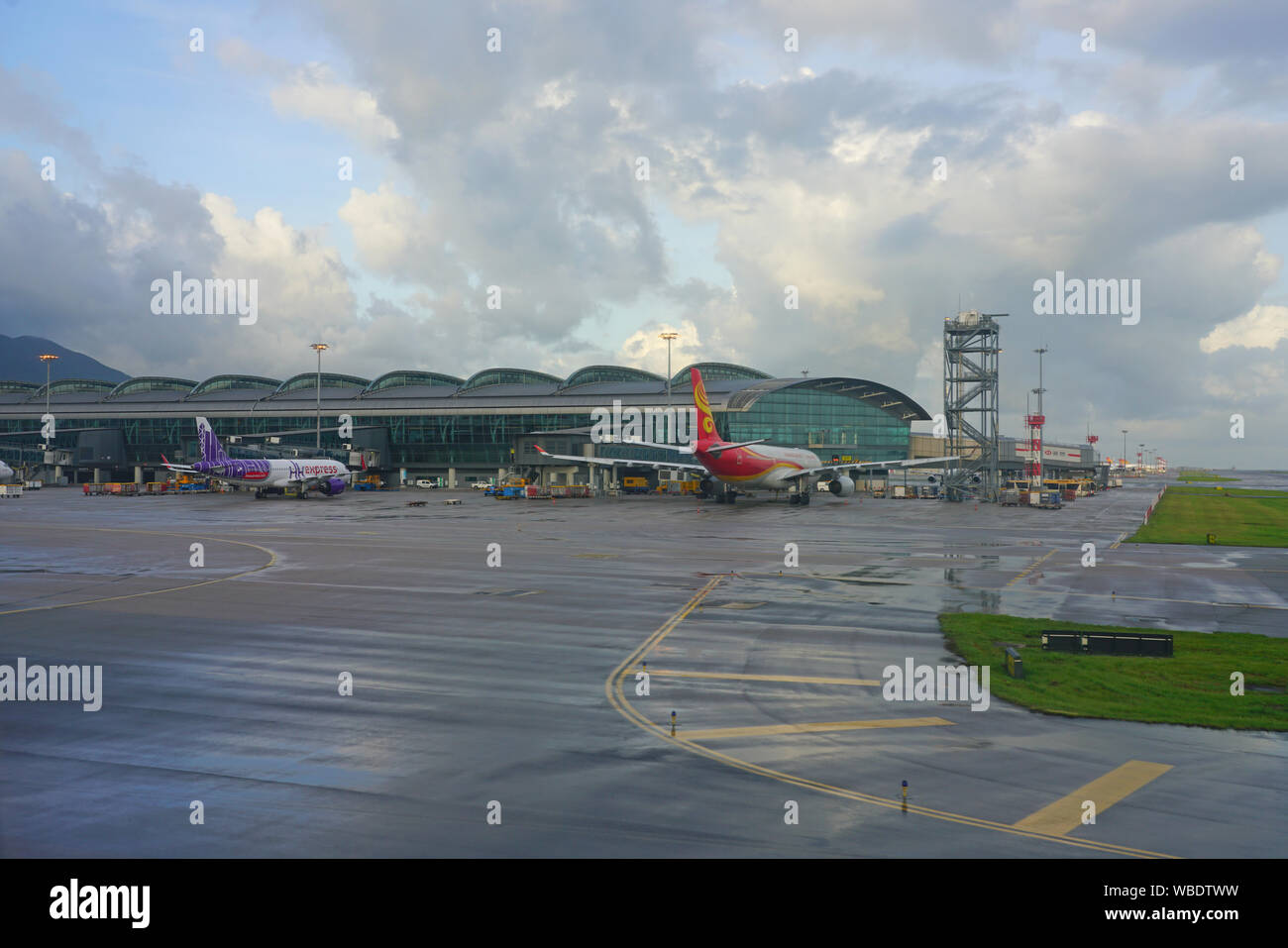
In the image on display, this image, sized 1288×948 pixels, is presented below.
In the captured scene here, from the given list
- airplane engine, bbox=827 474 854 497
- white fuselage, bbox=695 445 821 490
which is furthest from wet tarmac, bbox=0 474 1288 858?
airplane engine, bbox=827 474 854 497

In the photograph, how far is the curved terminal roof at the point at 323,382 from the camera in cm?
17325

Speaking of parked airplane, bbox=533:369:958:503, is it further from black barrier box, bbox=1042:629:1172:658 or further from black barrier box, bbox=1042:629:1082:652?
black barrier box, bbox=1042:629:1172:658

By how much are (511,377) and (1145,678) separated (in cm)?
15584

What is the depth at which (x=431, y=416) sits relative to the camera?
158375 mm

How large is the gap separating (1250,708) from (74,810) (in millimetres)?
20923

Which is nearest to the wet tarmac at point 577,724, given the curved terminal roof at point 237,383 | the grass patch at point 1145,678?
the grass patch at point 1145,678

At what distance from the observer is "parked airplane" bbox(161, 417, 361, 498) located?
322 ft

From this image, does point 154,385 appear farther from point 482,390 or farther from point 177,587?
point 177,587

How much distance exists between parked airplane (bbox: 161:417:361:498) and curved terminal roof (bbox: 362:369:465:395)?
6590cm

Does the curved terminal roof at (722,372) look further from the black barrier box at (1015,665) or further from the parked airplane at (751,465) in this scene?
the black barrier box at (1015,665)

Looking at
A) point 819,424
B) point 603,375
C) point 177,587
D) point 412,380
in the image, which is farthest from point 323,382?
point 177,587

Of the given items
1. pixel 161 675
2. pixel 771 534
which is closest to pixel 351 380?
pixel 771 534

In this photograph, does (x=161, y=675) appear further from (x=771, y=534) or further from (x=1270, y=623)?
(x=771, y=534)
